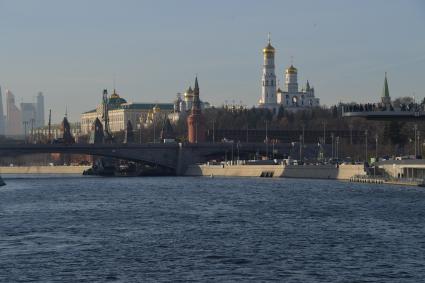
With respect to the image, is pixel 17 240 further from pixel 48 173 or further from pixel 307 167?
pixel 48 173

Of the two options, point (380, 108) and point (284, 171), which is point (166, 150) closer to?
point (284, 171)

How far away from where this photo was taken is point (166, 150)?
5630 inches

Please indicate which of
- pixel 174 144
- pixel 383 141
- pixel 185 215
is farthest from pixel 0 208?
pixel 383 141

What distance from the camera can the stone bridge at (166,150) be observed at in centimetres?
13325

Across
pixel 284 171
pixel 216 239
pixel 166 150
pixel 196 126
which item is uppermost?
pixel 196 126

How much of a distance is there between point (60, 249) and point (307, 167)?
258 ft

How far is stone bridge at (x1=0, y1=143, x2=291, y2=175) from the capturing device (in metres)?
133

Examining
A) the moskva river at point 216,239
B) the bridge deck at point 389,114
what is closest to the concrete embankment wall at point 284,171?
the bridge deck at point 389,114

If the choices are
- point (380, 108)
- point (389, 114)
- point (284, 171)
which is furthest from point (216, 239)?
point (284, 171)

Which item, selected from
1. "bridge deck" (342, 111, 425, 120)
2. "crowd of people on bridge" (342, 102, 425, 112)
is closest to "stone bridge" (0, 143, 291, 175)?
"crowd of people on bridge" (342, 102, 425, 112)

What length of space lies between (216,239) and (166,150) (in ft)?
310

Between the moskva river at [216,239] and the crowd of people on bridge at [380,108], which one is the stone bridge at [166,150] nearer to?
the crowd of people on bridge at [380,108]

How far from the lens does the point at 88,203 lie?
7469 cm

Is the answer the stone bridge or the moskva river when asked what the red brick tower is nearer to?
the stone bridge
